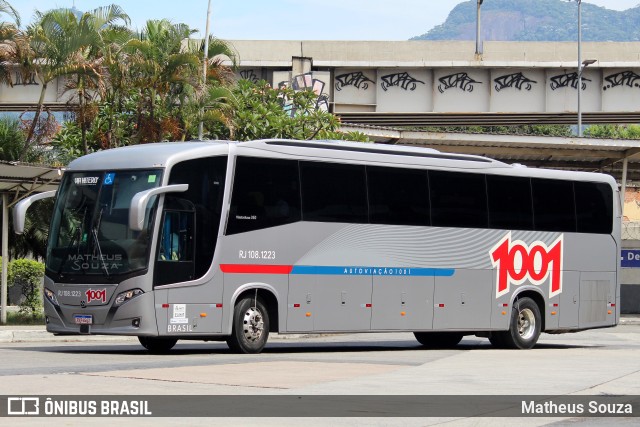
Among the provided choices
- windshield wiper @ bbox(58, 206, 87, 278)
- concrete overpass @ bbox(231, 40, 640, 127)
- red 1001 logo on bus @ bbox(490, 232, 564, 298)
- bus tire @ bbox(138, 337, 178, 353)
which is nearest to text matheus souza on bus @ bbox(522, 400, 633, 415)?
windshield wiper @ bbox(58, 206, 87, 278)

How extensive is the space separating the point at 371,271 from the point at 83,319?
5.53 m

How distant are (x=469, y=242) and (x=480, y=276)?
30.4 inches

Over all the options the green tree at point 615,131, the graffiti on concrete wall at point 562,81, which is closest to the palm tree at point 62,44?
the graffiti on concrete wall at point 562,81

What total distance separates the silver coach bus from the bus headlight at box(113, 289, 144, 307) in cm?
2

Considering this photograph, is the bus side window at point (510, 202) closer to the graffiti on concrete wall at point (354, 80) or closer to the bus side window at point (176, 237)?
the bus side window at point (176, 237)

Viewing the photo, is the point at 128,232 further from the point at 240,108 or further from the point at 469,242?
the point at 240,108

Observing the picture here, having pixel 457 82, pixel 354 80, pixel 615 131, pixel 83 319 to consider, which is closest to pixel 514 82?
pixel 457 82

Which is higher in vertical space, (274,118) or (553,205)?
(274,118)

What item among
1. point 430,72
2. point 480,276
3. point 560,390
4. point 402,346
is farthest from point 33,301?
point 430,72

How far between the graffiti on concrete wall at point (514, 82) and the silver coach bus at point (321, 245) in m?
36.8

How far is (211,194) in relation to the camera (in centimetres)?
2039

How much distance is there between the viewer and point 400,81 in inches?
2511

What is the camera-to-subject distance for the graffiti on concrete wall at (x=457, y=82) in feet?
209

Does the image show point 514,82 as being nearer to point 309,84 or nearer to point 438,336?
point 309,84
